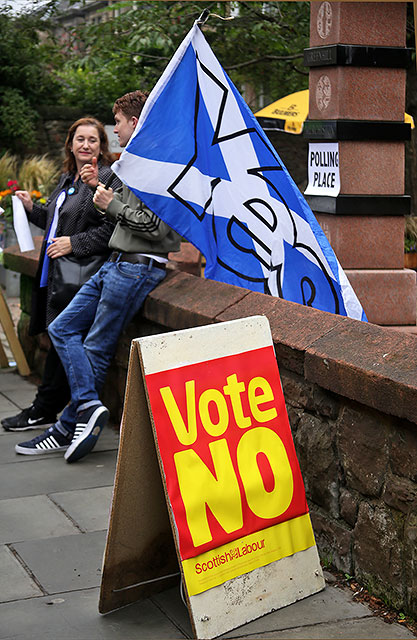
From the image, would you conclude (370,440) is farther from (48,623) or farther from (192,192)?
(192,192)

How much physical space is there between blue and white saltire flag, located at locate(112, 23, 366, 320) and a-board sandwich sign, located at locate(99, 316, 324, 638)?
1.33 m

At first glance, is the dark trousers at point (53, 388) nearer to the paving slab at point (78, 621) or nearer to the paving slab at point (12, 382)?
the paving slab at point (12, 382)

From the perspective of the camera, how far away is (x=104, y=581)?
341 centimetres

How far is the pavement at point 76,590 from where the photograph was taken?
130 inches

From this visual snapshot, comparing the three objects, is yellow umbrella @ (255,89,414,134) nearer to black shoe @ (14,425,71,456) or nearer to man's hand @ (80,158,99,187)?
man's hand @ (80,158,99,187)

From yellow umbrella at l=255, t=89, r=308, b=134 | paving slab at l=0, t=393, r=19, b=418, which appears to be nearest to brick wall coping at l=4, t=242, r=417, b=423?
paving slab at l=0, t=393, r=19, b=418

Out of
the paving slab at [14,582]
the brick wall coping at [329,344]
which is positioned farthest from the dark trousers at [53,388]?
the paving slab at [14,582]

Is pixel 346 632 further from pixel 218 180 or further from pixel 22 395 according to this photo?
pixel 22 395

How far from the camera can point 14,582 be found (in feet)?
12.2

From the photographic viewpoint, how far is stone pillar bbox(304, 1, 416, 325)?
6.23 m

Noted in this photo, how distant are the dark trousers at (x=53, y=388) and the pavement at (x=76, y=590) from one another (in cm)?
76

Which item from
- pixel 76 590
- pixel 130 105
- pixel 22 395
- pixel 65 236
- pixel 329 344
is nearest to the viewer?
pixel 76 590

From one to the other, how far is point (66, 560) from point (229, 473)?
0.98 m

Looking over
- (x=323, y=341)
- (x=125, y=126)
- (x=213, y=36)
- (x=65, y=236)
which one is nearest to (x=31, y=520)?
(x=323, y=341)
